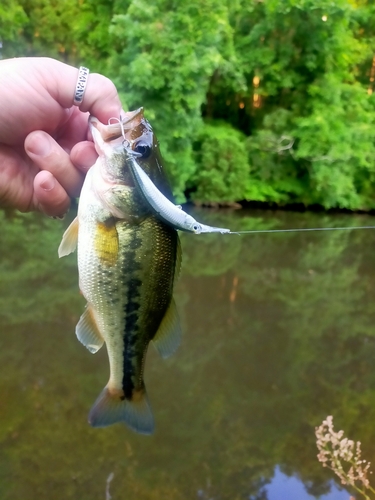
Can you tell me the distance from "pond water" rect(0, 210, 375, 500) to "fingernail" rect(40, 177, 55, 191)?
2.89 m

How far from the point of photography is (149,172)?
1.54 metres

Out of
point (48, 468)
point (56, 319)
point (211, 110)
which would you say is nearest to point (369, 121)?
point (211, 110)

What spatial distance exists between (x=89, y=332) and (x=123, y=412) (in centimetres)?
33

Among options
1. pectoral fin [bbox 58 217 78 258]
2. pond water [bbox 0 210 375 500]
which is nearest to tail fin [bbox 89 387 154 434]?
pectoral fin [bbox 58 217 78 258]

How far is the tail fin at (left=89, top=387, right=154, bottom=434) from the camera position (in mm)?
1701

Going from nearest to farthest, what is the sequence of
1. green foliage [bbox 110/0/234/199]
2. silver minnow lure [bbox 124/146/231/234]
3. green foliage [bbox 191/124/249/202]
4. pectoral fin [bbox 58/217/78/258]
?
silver minnow lure [bbox 124/146/231/234]
pectoral fin [bbox 58/217/78/258]
green foliage [bbox 110/0/234/199]
green foliage [bbox 191/124/249/202]

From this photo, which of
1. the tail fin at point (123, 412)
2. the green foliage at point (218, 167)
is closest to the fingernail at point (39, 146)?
the tail fin at point (123, 412)

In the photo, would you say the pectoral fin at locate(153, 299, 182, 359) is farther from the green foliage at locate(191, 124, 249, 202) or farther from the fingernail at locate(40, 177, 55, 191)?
the green foliage at locate(191, 124, 249, 202)

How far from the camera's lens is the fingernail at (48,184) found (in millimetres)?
1744

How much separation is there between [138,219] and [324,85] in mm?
15604

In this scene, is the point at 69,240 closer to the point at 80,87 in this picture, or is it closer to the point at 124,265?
the point at 124,265

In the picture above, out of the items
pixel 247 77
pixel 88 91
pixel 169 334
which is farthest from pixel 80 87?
pixel 247 77

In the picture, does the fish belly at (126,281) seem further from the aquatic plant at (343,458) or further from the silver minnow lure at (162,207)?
the aquatic plant at (343,458)

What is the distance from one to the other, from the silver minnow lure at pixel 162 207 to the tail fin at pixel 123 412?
2.41 feet
